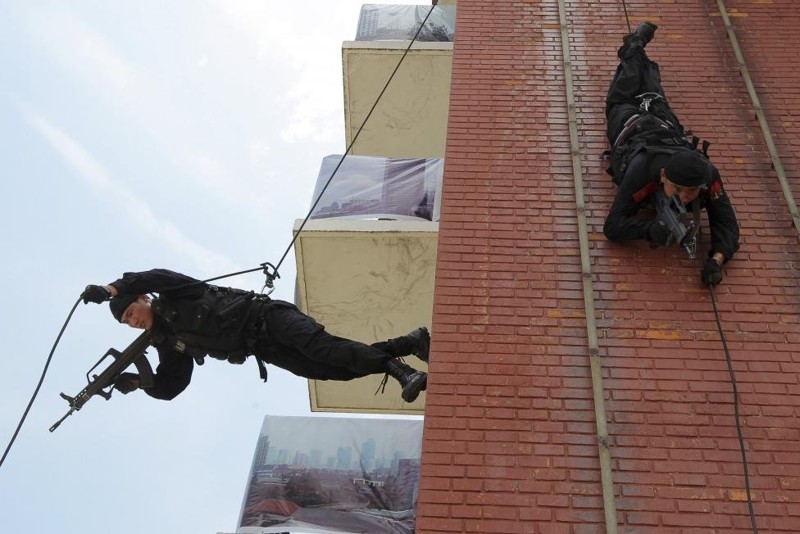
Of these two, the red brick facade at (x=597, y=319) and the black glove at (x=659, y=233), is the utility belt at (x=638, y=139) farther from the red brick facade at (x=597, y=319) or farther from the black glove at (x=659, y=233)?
the black glove at (x=659, y=233)

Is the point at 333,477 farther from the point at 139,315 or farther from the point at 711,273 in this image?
the point at 711,273

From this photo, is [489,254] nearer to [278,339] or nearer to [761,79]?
[278,339]

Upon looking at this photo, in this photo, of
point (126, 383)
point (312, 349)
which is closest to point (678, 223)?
point (312, 349)

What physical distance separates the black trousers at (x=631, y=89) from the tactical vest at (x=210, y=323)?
3.15 meters

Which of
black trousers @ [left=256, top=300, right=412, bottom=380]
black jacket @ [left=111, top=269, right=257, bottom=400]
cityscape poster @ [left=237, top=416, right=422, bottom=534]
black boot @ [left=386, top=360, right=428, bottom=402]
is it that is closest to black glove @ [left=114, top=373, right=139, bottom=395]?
black jacket @ [left=111, top=269, right=257, bottom=400]

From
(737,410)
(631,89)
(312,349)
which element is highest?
(631,89)

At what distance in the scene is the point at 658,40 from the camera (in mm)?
8281

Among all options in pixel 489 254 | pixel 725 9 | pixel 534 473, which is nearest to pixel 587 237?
pixel 489 254

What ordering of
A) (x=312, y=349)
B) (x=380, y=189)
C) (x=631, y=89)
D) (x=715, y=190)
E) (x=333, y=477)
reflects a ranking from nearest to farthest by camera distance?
(x=312, y=349)
(x=715, y=190)
(x=631, y=89)
(x=333, y=477)
(x=380, y=189)

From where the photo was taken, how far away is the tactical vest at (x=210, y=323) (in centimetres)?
593

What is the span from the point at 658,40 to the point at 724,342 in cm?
383

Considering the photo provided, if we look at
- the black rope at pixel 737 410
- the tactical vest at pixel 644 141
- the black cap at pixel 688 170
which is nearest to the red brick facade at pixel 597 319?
the black rope at pixel 737 410

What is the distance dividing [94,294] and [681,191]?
12.7 ft

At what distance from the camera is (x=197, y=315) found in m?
5.93
